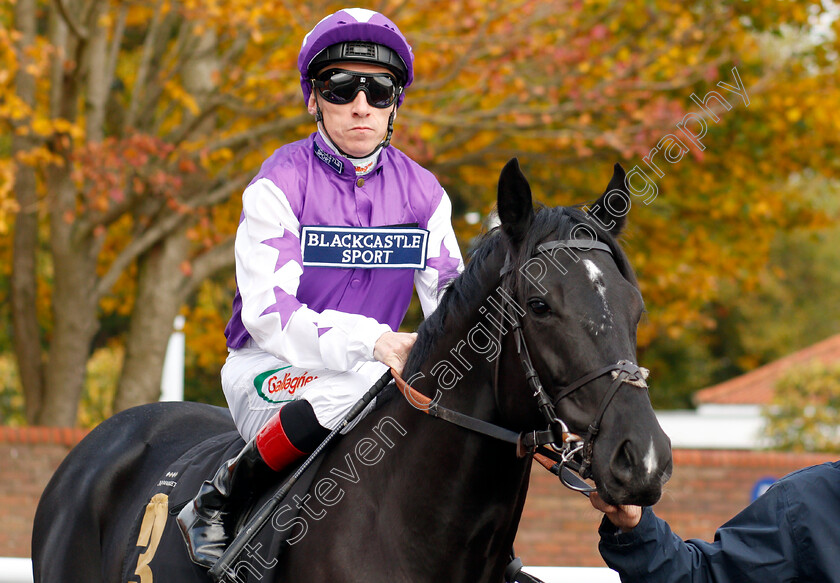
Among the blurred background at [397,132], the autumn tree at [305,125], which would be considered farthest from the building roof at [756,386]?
the autumn tree at [305,125]

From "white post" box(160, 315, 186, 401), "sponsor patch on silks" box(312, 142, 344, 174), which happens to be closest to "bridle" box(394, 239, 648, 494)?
"sponsor patch on silks" box(312, 142, 344, 174)

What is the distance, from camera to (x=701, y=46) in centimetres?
1031

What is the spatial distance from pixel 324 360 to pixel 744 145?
8.87 metres

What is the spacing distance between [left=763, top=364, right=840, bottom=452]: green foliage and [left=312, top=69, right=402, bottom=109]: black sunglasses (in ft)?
36.7

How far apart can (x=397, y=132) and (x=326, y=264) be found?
558cm

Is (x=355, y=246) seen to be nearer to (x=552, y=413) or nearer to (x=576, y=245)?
(x=576, y=245)

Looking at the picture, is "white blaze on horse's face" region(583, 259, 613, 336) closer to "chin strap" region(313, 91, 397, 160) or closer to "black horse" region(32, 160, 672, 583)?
"black horse" region(32, 160, 672, 583)

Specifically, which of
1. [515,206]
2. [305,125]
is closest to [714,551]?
[515,206]

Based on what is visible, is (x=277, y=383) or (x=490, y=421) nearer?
(x=490, y=421)

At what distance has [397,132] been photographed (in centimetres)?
841

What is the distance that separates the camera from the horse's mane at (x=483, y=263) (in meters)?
2.46

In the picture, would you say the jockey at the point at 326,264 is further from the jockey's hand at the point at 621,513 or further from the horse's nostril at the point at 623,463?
the horse's nostril at the point at 623,463

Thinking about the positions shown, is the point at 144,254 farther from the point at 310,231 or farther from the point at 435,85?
the point at 310,231

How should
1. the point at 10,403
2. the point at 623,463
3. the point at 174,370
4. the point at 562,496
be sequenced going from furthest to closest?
the point at 10,403, the point at 174,370, the point at 562,496, the point at 623,463
